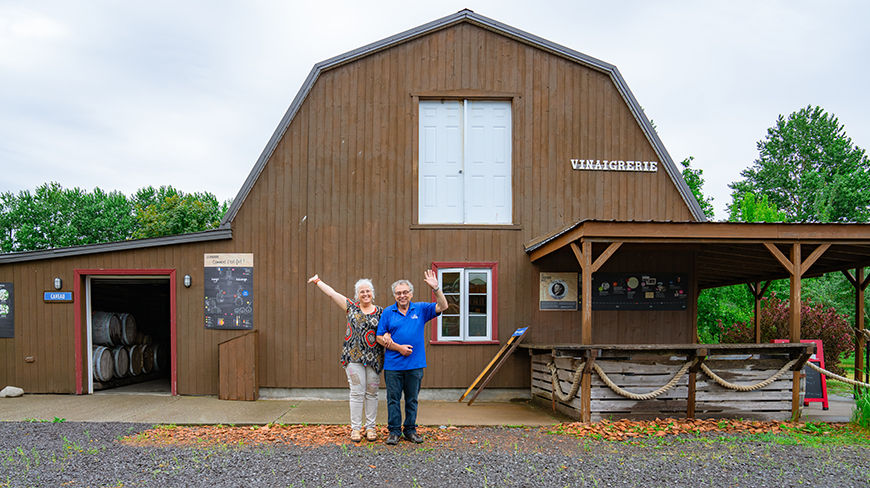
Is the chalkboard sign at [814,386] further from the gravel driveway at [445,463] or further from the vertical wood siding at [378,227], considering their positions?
the gravel driveway at [445,463]

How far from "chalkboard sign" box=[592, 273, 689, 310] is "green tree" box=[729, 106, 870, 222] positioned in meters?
26.7

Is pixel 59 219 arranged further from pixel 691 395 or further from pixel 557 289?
pixel 691 395

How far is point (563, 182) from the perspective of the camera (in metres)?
8.84

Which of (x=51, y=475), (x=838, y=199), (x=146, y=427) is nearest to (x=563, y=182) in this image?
(x=146, y=427)

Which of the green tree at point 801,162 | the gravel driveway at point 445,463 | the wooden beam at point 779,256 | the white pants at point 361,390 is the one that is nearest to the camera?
the gravel driveway at point 445,463

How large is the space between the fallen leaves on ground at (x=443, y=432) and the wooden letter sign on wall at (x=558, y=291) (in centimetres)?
240

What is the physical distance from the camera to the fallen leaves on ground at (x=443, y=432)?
229 inches

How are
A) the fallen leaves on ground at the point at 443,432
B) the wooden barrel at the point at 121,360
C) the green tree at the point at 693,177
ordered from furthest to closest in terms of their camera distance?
the green tree at the point at 693,177, the wooden barrel at the point at 121,360, the fallen leaves on ground at the point at 443,432

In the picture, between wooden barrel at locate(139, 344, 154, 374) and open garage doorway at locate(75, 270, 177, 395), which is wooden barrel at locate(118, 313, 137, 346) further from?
Result: wooden barrel at locate(139, 344, 154, 374)

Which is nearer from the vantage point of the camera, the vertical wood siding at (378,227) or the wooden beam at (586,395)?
the wooden beam at (586,395)

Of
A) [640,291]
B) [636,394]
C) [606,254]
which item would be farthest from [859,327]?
[606,254]

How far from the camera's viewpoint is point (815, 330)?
11.6m

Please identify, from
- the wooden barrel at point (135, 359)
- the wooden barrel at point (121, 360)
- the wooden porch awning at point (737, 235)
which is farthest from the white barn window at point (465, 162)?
the wooden barrel at point (135, 359)

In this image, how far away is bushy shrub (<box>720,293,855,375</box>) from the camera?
11641mm
